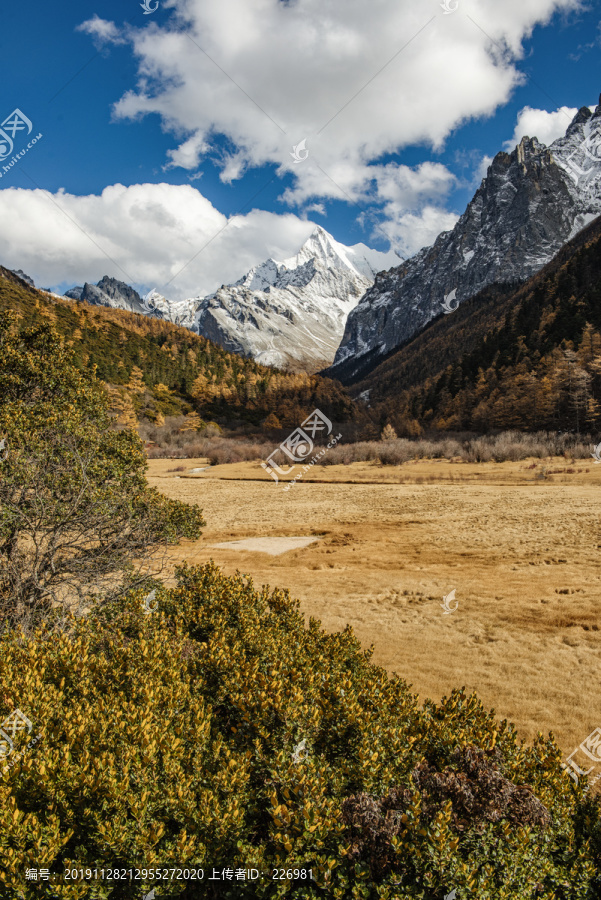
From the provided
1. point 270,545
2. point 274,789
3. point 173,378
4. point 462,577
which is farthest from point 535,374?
point 173,378

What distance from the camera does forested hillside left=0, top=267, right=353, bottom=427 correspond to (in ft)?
302

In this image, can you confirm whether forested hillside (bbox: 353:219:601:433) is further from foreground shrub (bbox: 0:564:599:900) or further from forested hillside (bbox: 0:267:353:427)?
foreground shrub (bbox: 0:564:599:900)

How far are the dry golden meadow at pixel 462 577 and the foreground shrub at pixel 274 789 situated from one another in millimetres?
3985

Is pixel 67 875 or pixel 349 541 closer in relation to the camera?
pixel 67 875

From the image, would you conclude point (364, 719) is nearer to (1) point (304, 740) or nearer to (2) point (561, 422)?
Result: (1) point (304, 740)

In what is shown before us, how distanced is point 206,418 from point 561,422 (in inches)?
2744

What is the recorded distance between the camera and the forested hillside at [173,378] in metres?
92.0

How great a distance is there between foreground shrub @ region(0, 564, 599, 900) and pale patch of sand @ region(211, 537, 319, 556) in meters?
15.2

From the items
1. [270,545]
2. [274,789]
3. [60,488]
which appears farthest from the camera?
[270,545]

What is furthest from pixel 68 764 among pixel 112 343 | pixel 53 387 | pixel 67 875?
pixel 112 343

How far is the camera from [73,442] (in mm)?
8383

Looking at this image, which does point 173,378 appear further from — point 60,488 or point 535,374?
point 60,488

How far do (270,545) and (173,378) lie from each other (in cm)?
9440

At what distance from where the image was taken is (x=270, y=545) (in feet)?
68.4
